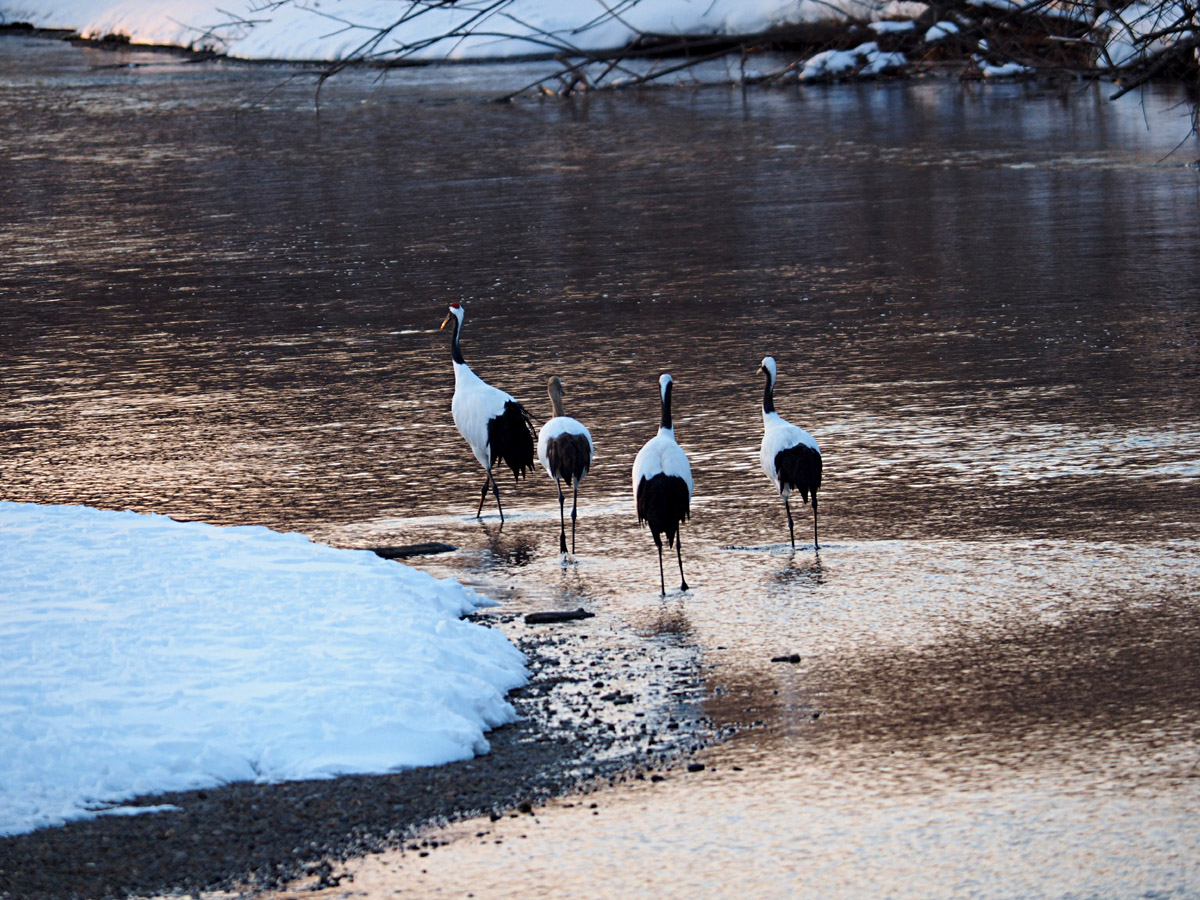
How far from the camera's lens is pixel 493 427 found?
10391mm

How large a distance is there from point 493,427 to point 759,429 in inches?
90.4

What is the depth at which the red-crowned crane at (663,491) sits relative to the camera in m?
8.66

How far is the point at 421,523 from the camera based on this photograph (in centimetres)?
1010

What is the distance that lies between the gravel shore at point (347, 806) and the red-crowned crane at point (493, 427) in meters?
3.14

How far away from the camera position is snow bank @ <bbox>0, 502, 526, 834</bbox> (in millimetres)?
6473

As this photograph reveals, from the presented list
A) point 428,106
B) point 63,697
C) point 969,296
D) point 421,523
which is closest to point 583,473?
point 421,523

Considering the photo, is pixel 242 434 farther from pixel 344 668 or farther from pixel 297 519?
pixel 344 668

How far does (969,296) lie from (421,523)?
7922mm

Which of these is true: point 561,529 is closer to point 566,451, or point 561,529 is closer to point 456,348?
point 566,451

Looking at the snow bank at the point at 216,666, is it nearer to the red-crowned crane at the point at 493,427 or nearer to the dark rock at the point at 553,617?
the dark rock at the point at 553,617

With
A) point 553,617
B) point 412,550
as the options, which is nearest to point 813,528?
point 553,617

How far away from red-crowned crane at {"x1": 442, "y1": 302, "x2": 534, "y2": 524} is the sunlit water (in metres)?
0.34

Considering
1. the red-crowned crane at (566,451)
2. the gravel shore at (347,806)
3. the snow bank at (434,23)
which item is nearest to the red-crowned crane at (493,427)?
the red-crowned crane at (566,451)

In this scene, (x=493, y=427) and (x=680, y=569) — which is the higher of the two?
(x=493, y=427)
